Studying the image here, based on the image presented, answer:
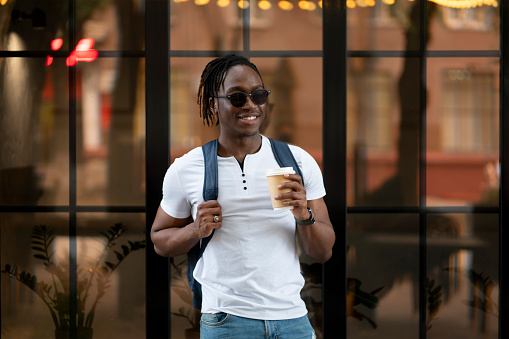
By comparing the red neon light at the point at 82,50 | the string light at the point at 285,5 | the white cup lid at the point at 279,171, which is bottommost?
the white cup lid at the point at 279,171

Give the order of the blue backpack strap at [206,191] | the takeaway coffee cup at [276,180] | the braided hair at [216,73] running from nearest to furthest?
the takeaway coffee cup at [276,180]
the blue backpack strap at [206,191]
the braided hair at [216,73]

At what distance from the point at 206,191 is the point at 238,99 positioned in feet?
1.03

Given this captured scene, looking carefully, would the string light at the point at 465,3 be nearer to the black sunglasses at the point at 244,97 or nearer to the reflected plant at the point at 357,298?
the reflected plant at the point at 357,298

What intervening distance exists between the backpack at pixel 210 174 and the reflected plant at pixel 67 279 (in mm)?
1320

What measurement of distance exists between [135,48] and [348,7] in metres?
1.22

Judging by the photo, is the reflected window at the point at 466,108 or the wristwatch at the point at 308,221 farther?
the reflected window at the point at 466,108

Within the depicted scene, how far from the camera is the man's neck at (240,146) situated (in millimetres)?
1902

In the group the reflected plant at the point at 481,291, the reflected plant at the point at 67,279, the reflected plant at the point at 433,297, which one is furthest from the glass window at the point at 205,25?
the reflected plant at the point at 481,291

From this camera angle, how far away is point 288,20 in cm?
318

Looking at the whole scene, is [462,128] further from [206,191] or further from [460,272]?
[206,191]

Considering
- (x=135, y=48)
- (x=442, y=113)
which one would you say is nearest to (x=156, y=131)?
(x=135, y=48)

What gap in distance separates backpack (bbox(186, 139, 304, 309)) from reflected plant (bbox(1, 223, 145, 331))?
132cm

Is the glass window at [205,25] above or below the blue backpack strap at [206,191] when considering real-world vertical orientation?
above

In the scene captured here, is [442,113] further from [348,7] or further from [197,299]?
[197,299]
